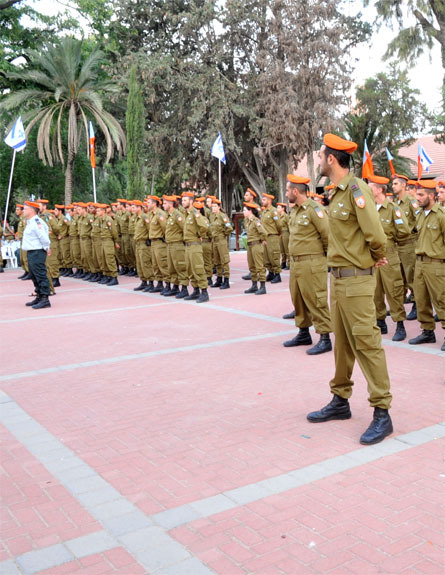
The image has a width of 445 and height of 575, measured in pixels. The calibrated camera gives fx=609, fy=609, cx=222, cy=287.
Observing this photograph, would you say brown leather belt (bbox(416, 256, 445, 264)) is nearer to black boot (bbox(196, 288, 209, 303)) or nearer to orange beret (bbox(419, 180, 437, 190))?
orange beret (bbox(419, 180, 437, 190))

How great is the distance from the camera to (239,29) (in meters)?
25.5

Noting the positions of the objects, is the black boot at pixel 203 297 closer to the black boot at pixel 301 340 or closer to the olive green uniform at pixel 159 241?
the olive green uniform at pixel 159 241

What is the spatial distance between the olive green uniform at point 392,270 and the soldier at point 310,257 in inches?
38.7

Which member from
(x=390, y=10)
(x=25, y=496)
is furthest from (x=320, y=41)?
(x=25, y=496)

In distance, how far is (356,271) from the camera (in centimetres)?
444

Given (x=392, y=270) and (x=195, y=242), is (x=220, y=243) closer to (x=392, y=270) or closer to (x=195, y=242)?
(x=195, y=242)

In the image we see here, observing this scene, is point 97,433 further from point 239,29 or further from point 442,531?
point 239,29

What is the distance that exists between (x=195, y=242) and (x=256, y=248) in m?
1.72

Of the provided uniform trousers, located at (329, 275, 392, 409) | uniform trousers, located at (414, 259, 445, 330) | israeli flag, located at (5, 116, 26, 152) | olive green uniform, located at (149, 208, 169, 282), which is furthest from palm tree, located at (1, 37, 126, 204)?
uniform trousers, located at (329, 275, 392, 409)

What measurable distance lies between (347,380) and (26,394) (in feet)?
10.1

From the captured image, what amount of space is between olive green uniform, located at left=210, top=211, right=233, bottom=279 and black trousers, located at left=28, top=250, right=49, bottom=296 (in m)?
3.99

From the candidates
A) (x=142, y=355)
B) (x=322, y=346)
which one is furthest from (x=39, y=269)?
(x=322, y=346)

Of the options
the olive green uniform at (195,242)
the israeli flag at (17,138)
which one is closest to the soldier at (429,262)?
the olive green uniform at (195,242)

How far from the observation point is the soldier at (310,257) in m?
6.99
